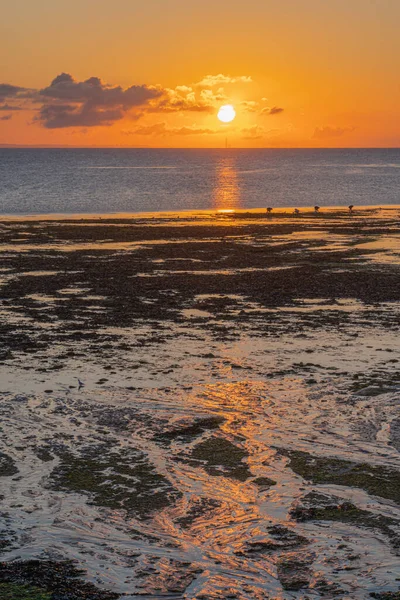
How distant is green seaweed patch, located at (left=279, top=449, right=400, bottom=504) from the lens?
12.1 metres

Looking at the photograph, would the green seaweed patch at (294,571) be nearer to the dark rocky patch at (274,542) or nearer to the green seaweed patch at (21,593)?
the dark rocky patch at (274,542)

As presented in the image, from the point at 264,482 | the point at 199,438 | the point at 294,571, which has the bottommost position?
the point at 294,571

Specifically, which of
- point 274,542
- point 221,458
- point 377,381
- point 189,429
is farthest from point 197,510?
point 377,381

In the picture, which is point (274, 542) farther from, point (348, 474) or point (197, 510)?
point (348, 474)

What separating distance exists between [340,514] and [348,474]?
140 centimetres

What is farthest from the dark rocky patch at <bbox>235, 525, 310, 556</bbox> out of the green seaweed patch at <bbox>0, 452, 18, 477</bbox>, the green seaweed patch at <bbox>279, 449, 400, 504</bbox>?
the green seaweed patch at <bbox>0, 452, 18, 477</bbox>

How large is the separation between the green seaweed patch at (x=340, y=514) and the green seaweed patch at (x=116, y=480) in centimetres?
187

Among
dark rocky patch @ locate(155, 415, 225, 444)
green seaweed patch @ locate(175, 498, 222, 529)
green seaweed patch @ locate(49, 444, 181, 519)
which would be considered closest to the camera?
green seaweed patch @ locate(175, 498, 222, 529)

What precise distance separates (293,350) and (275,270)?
13355 mm

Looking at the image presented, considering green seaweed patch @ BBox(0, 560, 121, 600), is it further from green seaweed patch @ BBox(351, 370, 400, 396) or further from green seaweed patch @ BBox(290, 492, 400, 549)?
green seaweed patch @ BBox(351, 370, 400, 396)

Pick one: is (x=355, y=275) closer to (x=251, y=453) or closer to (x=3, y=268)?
(x=3, y=268)

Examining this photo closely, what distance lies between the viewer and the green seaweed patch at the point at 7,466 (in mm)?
12570

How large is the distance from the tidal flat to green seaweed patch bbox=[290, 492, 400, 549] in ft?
0.11

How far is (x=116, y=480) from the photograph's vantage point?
40.4 ft
